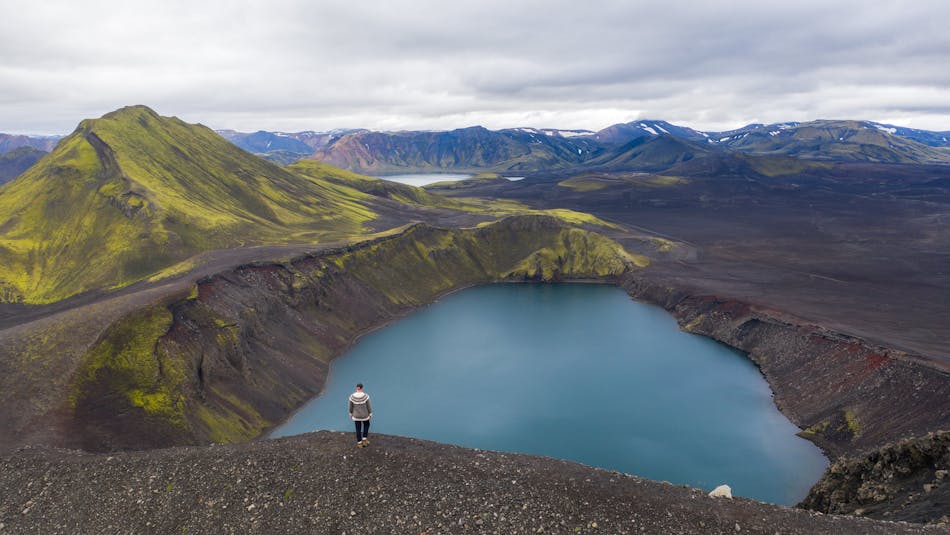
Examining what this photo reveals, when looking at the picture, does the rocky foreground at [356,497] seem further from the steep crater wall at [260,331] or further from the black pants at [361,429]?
the steep crater wall at [260,331]

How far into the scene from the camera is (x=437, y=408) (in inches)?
2458

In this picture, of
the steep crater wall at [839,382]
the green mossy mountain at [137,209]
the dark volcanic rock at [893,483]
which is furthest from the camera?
the green mossy mountain at [137,209]

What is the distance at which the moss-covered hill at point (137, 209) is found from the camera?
9631 cm

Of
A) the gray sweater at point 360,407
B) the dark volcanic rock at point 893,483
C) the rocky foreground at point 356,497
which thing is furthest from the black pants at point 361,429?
the dark volcanic rock at point 893,483

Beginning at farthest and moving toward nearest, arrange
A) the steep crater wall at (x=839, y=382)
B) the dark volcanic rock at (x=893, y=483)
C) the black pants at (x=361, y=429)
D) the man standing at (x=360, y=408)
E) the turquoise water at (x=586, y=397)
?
the turquoise water at (x=586, y=397), the steep crater wall at (x=839, y=382), the black pants at (x=361, y=429), the man standing at (x=360, y=408), the dark volcanic rock at (x=893, y=483)

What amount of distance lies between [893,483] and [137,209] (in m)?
130

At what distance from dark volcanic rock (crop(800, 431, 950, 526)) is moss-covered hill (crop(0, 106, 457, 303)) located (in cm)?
10345

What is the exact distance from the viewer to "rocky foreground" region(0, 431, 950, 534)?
2309 centimetres

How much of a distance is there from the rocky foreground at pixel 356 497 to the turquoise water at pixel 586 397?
25883mm

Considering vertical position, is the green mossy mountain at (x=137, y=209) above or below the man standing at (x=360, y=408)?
above

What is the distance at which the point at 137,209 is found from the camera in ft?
364

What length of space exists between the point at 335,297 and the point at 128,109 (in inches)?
5015

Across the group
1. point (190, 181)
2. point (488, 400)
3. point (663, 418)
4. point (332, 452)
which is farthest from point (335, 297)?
point (190, 181)

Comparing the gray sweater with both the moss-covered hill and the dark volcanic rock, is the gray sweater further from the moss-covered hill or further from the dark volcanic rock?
the moss-covered hill
